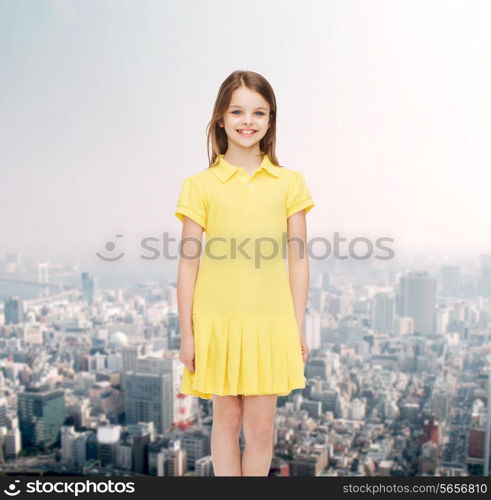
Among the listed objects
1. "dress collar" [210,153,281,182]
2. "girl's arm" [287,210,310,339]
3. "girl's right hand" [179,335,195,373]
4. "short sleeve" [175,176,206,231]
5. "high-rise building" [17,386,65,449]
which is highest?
"dress collar" [210,153,281,182]

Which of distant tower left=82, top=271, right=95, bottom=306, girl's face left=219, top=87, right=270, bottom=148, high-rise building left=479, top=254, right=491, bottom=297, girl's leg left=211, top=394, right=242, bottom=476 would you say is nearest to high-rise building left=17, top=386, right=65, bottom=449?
distant tower left=82, top=271, right=95, bottom=306

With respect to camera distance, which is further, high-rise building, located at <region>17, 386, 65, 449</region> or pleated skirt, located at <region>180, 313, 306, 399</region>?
high-rise building, located at <region>17, 386, 65, 449</region>

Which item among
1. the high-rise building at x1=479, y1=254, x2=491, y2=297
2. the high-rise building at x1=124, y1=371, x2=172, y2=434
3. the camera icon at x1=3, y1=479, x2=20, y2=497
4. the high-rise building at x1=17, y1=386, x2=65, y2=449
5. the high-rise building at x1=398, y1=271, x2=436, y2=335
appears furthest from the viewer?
the high-rise building at x1=398, y1=271, x2=436, y2=335

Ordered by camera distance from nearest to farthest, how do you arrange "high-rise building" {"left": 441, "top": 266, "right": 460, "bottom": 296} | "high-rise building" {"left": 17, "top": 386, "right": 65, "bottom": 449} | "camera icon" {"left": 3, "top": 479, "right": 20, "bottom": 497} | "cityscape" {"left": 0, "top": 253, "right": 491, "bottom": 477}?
"camera icon" {"left": 3, "top": 479, "right": 20, "bottom": 497} → "cityscape" {"left": 0, "top": 253, "right": 491, "bottom": 477} → "high-rise building" {"left": 17, "top": 386, "right": 65, "bottom": 449} → "high-rise building" {"left": 441, "top": 266, "right": 460, "bottom": 296}

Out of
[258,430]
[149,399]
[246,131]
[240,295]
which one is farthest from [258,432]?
[149,399]

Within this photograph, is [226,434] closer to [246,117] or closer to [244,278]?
[244,278]

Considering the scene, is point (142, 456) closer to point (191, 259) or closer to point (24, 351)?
point (24, 351)

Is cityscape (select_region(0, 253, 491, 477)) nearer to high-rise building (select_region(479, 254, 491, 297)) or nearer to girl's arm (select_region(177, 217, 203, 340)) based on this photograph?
high-rise building (select_region(479, 254, 491, 297))

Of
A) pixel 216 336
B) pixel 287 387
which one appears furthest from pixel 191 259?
pixel 287 387
